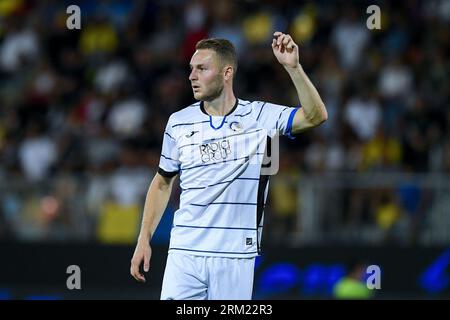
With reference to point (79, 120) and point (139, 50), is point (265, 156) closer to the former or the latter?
point (79, 120)

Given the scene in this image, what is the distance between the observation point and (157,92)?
1783 centimetres

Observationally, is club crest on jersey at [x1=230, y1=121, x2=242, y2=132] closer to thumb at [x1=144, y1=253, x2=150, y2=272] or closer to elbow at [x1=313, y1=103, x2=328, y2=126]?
elbow at [x1=313, y1=103, x2=328, y2=126]

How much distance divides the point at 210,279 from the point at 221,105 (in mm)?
1254

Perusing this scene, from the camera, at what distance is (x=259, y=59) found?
17.7 m

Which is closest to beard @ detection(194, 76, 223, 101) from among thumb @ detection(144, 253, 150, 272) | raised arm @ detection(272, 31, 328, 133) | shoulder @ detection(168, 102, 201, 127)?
shoulder @ detection(168, 102, 201, 127)

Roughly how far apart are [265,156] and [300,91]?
0.59 metres

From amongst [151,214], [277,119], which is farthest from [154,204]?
[277,119]

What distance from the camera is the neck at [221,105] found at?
7.73 meters

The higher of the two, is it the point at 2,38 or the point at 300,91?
the point at 2,38

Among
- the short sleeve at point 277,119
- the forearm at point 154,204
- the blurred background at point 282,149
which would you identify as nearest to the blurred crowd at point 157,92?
the blurred background at point 282,149

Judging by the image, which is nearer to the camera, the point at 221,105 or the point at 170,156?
the point at 221,105

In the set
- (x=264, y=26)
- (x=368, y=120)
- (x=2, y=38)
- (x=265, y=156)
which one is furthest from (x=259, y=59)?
(x=265, y=156)

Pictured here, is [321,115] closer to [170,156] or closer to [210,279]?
[170,156]
